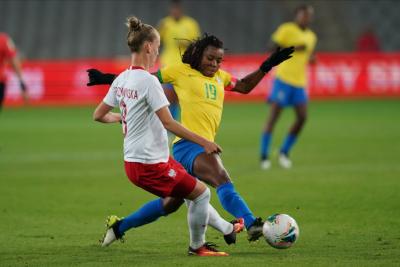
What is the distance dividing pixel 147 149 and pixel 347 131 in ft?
42.4

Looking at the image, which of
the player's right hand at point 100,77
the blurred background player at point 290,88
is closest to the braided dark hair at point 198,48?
the player's right hand at point 100,77

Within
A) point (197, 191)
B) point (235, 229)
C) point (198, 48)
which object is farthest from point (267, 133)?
point (197, 191)

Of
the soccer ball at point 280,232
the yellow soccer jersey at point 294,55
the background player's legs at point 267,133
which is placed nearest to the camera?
the soccer ball at point 280,232

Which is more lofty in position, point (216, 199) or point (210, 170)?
point (210, 170)

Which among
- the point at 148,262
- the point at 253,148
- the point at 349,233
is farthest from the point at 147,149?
the point at 253,148

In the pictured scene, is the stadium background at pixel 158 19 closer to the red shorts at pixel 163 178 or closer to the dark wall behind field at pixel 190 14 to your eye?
the dark wall behind field at pixel 190 14

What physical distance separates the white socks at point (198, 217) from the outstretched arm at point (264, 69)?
1.45 m

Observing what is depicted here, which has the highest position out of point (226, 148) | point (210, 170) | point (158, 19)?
point (210, 170)

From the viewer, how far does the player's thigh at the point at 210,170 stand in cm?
814

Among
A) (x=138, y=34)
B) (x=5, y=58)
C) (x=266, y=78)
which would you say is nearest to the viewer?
(x=138, y=34)

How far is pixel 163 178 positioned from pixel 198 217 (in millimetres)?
497

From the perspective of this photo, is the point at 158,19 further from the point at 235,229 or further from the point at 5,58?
the point at 235,229

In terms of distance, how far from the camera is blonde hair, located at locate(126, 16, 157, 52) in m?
7.44

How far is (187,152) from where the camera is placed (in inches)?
326
